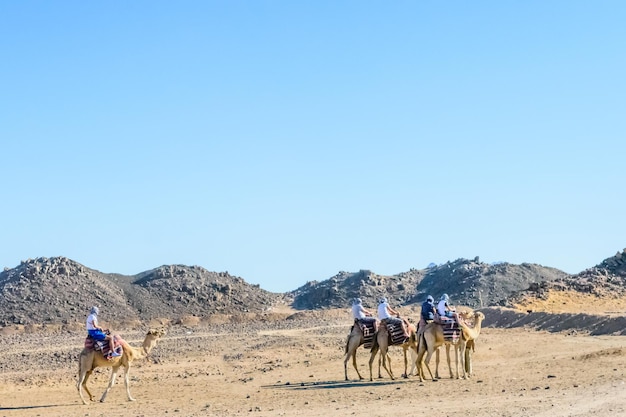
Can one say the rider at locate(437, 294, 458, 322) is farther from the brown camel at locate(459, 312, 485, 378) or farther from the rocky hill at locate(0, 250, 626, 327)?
the rocky hill at locate(0, 250, 626, 327)

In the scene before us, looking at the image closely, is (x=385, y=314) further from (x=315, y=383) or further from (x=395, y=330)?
(x=315, y=383)

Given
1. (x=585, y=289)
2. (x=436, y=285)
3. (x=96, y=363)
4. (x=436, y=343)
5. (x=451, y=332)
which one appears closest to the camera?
(x=96, y=363)

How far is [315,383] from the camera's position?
998 inches

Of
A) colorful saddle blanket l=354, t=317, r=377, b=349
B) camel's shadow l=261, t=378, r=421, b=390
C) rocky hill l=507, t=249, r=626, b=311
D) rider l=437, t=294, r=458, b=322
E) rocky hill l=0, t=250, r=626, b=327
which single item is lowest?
camel's shadow l=261, t=378, r=421, b=390

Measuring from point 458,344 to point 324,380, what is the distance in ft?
13.7

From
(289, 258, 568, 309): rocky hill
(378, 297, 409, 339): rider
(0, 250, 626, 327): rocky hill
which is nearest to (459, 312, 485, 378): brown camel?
(378, 297, 409, 339): rider

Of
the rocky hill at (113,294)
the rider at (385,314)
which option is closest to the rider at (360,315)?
the rider at (385,314)

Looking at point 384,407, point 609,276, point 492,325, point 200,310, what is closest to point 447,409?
point 384,407

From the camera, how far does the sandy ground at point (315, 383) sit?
19297 mm

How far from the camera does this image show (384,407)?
1941cm

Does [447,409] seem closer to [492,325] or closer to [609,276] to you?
[492,325]

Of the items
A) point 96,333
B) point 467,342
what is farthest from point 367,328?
point 96,333

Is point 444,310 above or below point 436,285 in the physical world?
below

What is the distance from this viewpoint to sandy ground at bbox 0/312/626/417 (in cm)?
1930
